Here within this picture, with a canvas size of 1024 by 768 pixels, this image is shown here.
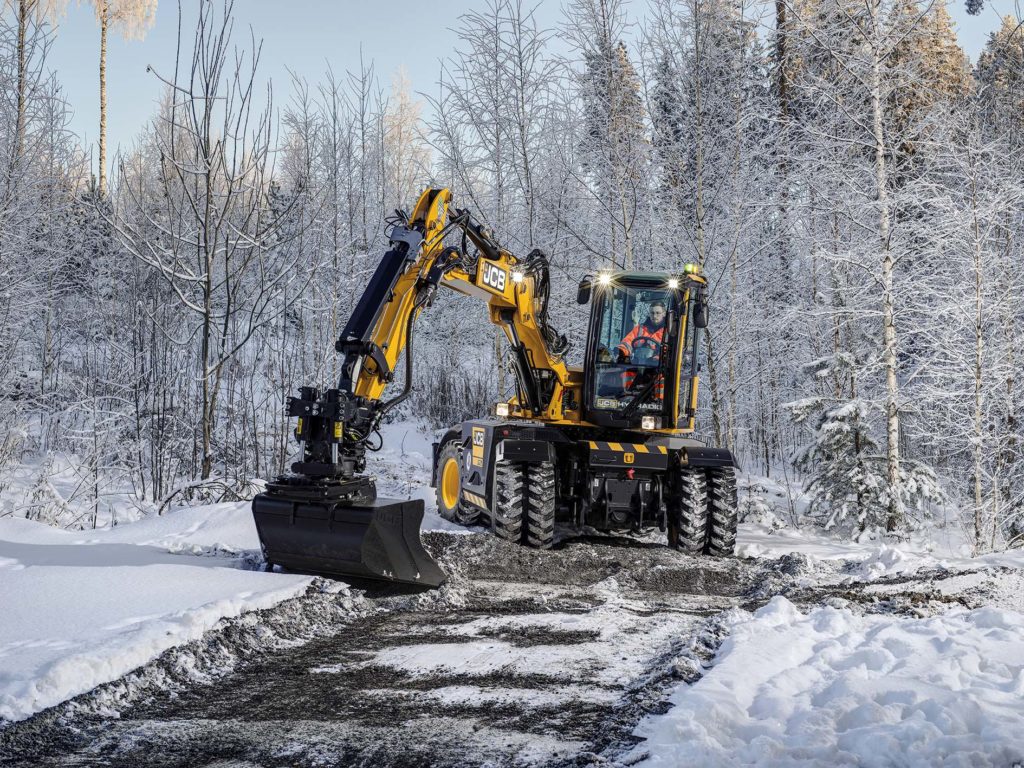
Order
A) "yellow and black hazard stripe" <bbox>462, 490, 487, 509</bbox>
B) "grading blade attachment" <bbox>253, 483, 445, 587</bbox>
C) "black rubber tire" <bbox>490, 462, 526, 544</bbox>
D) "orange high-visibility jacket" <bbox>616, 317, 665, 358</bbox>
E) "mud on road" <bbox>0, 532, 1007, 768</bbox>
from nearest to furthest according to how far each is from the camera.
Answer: "mud on road" <bbox>0, 532, 1007, 768</bbox> < "grading blade attachment" <bbox>253, 483, 445, 587</bbox> < "black rubber tire" <bbox>490, 462, 526, 544</bbox> < "yellow and black hazard stripe" <bbox>462, 490, 487, 509</bbox> < "orange high-visibility jacket" <bbox>616, 317, 665, 358</bbox>

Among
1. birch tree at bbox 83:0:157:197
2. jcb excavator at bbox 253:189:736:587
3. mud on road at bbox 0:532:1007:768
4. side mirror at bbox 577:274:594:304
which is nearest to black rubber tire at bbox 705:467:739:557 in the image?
jcb excavator at bbox 253:189:736:587

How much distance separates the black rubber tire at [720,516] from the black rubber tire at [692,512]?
0.06 m

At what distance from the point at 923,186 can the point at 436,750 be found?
1061 centimetres

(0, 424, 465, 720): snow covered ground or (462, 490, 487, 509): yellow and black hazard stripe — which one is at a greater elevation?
(462, 490, 487, 509): yellow and black hazard stripe

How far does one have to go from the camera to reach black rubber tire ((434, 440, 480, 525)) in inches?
410

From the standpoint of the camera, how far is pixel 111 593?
223 inches

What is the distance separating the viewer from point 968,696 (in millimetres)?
3525

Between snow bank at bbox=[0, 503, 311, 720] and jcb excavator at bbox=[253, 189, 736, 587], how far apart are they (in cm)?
72

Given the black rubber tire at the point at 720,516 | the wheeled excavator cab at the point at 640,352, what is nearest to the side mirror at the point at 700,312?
the wheeled excavator cab at the point at 640,352

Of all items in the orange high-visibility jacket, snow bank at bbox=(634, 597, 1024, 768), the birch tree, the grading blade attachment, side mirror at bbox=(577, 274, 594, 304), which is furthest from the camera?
the birch tree

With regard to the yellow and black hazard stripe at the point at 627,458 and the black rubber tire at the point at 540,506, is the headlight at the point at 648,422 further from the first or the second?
the black rubber tire at the point at 540,506

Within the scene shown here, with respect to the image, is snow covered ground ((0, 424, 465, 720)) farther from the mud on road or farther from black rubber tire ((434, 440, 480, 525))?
black rubber tire ((434, 440, 480, 525))

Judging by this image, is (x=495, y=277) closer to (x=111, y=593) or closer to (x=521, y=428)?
(x=521, y=428)

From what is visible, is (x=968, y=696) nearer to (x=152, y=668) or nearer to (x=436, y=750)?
(x=436, y=750)
